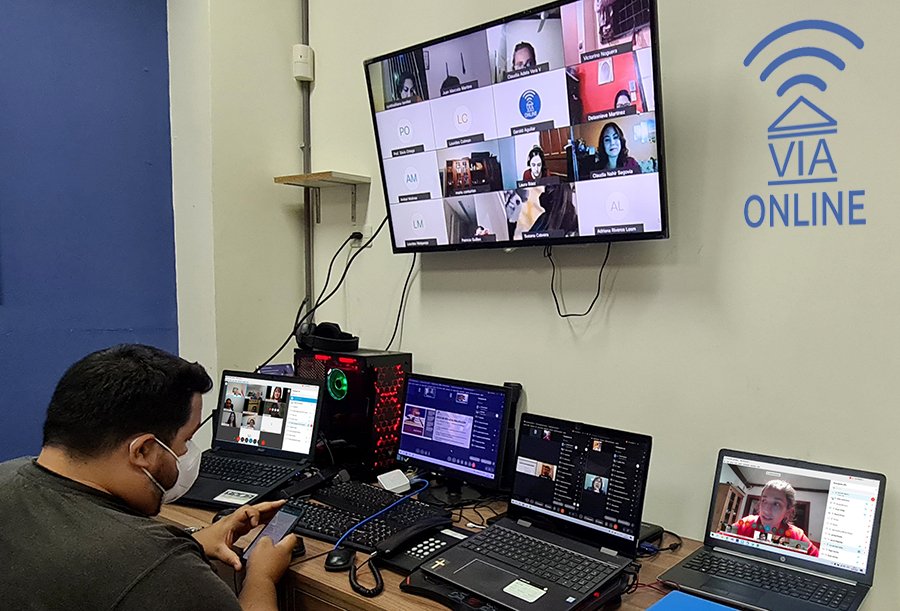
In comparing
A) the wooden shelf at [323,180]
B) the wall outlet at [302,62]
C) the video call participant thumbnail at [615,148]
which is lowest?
the video call participant thumbnail at [615,148]

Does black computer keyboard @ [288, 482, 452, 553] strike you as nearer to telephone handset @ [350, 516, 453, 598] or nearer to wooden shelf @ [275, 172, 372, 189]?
telephone handset @ [350, 516, 453, 598]

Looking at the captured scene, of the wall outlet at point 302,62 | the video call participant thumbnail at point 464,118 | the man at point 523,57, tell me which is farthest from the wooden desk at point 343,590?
the wall outlet at point 302,62

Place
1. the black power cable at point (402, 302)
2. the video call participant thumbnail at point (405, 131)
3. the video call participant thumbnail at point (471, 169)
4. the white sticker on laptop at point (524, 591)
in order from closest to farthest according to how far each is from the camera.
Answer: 1. the white sticker on laptop at point (524, 591)
2. the video call participant thumbnail at point (471, 169)
3. the video call participant thumbnail at point (405, 131)
4. the black power cable at point (402, 302)

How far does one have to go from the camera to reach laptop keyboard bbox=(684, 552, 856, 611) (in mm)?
1410

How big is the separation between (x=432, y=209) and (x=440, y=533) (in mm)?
1033

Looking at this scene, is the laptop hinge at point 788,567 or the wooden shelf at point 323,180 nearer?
the laptop hinge at point 788,567

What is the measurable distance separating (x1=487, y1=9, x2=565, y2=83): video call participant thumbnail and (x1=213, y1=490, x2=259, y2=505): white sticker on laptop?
1.38 meters

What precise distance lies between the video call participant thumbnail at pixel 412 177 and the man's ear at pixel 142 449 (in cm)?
123

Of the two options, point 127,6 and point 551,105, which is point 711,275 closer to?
point 551,105

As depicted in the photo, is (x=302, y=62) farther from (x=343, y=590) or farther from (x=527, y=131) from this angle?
(x=343, y=590)

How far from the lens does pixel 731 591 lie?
144 centimetres

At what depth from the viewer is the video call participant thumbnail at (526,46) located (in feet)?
6.04

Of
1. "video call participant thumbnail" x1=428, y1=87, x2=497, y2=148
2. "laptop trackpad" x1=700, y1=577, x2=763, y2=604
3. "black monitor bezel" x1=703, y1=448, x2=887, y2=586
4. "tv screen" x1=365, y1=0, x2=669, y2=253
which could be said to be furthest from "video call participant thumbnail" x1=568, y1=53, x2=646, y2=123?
"laptop trackpad" x1=700, y1=577, x2=763, y2=604

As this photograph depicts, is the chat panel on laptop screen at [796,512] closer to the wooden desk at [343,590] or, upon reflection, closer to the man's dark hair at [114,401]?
the wooden desk at [343,590]
